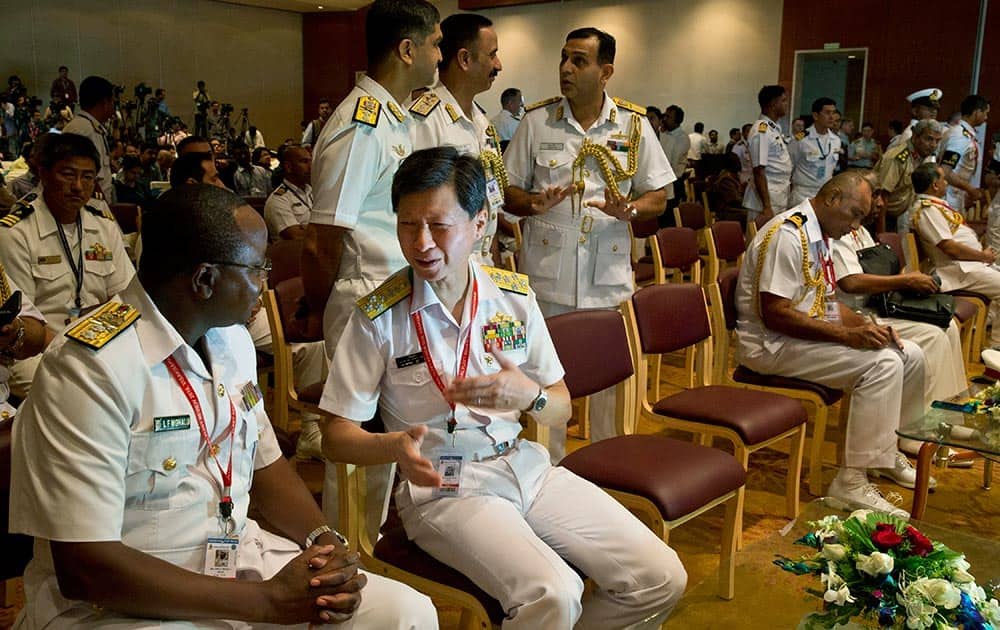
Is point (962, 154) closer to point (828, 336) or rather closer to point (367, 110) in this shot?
point (828, 336)

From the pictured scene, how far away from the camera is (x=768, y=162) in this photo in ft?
24.3

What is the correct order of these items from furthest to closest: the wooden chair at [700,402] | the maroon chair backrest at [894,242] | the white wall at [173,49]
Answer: the white wall at [173,49]
the maroon chair backrest at [894,242]
the wooden chair at [700,402]

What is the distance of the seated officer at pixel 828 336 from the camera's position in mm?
3467

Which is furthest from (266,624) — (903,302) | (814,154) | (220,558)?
(814,154)

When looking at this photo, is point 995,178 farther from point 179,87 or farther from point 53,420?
point 179,87

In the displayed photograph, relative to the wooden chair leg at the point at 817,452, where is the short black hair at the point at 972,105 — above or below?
above

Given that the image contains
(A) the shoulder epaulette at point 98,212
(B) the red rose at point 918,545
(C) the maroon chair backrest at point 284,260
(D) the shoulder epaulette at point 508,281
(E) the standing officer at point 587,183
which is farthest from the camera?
(C) the maroon chair backrest at point 284,260

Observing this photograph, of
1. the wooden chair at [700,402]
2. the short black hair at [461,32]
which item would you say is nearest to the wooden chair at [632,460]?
the wooden chair at [700,402]

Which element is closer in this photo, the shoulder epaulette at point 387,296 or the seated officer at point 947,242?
the shoulder epaulette at point 387,296

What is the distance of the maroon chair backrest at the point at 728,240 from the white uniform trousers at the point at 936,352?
1847 mm

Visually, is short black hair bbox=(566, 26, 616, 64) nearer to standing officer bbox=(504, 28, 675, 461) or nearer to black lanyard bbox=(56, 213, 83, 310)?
standing officer bbox=(504, 28, 675, 461)

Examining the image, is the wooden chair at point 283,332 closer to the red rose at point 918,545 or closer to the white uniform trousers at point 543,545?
the white uniform trousers at point 543,545

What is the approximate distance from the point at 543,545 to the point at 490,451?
0.26 metres

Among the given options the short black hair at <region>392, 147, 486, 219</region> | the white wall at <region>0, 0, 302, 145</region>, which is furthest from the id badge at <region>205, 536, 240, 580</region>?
the white wall at <region>0, 0, 302, 145</region>
